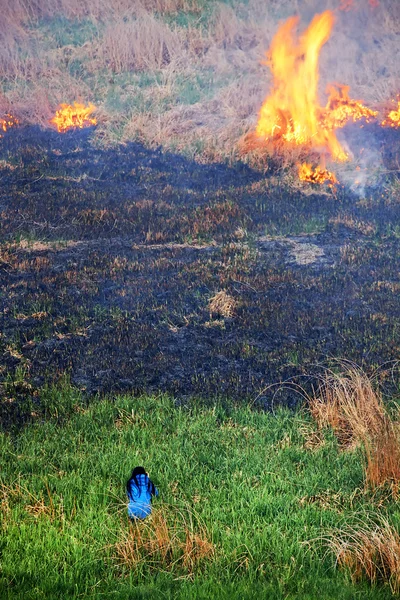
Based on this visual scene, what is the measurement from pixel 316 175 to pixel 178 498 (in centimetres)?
1029

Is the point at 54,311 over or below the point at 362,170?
below

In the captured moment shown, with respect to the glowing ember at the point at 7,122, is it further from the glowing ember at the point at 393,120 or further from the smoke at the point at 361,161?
the glowing ember at the point at 393,120

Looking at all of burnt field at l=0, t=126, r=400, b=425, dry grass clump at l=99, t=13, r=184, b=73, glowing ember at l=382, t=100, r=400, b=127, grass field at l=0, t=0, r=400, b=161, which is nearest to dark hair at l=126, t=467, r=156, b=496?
burnt field at l=0, t=126, r=400, b=425

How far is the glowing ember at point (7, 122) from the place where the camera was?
17.8 m

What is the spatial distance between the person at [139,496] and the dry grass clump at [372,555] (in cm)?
118

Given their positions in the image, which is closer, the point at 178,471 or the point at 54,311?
the point at 178,471

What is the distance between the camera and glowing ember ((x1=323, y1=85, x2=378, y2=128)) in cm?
1688

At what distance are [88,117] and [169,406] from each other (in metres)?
12.3

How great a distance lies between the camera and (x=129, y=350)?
8.68 metres

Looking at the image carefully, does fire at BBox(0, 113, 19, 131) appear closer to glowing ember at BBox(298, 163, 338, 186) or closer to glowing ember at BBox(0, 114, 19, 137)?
glowing ember at BBox(0, 114, 19, 137)

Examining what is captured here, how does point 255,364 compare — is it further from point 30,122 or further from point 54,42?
point 54,42

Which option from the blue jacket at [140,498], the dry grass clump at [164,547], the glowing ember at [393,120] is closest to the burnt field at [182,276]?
the glowing ember at [393,120]

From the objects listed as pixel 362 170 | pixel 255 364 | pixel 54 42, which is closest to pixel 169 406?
pixel 255 364

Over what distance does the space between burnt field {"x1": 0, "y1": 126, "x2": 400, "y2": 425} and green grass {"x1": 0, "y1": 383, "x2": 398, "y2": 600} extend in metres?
0.61
